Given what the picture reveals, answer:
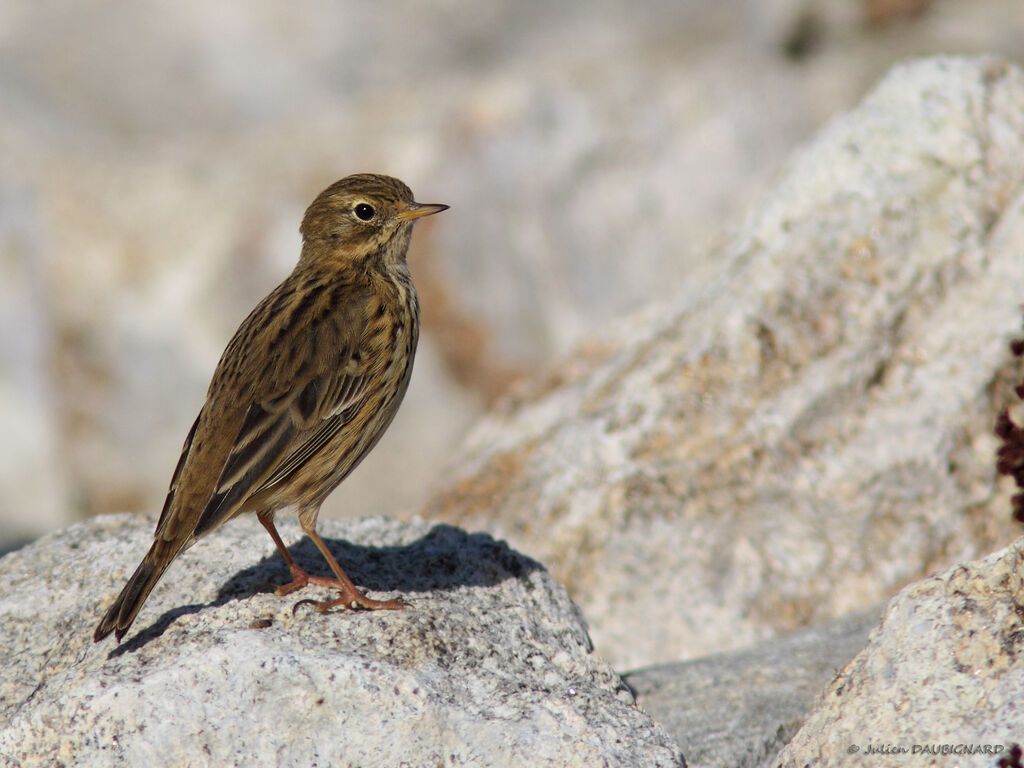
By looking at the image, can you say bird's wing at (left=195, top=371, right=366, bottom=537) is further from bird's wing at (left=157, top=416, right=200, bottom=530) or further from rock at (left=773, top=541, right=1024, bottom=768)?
rock at (left=773, top=541, right=1024, bottom=768)

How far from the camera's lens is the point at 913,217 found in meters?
8.02

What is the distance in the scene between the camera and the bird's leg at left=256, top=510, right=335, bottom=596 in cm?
561

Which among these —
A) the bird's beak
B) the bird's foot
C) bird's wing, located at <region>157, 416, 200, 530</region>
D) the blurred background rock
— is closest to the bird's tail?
bird's wing, located at <region>157, 416, 200, 530</region>

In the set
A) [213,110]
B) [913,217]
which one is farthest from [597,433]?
[213,110]

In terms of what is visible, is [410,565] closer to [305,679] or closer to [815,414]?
[305,679]

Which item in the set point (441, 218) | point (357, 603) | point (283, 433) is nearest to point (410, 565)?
point (357, 603)

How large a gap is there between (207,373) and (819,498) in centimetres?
713

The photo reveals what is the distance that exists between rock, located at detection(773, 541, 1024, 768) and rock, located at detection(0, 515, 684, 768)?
622mm

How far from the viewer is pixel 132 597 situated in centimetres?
504

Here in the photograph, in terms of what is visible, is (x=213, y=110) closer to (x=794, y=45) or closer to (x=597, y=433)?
(x=794, y=45)

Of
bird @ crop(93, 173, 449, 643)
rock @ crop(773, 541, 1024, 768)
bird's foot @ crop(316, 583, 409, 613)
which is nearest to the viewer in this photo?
rock @ crop(773, 541, 1024, 768)

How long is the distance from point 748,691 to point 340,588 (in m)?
1.89

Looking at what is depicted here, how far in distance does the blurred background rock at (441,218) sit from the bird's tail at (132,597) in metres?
6.97

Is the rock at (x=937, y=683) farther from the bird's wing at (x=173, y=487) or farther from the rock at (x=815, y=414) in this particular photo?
the rock at (x=815, y=414)
